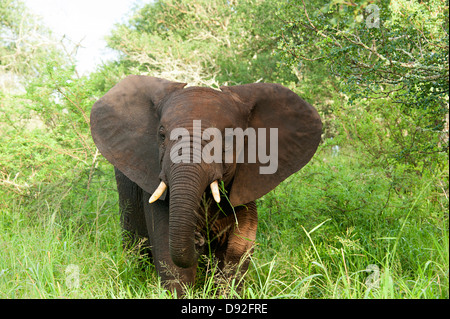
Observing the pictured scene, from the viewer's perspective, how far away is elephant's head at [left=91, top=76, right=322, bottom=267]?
4051 mm

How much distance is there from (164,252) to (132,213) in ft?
3.71

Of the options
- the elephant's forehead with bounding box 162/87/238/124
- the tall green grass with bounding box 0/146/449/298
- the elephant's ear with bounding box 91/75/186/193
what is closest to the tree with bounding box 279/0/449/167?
the tall green grass with bounding box 0/146/449/298

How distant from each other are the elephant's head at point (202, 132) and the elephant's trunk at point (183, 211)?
34 millimetres

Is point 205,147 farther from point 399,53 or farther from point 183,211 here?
point 399,53

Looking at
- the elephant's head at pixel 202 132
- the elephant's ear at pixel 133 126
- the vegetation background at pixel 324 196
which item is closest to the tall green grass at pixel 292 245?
the vegetation background at pixel 324 196

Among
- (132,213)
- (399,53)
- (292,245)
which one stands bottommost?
(292,245)

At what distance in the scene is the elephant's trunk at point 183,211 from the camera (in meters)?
3.76

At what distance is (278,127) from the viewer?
4.81 m

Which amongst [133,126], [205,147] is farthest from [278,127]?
[133,126]

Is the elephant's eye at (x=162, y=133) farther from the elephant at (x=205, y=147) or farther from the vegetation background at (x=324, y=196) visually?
the vegetation background at (x=324, y=196)

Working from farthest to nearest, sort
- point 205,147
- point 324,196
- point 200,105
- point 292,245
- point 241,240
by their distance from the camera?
1. point 324,196
2. point 292,245
3. point 241,240
4. point 200,105
5. point 205,147

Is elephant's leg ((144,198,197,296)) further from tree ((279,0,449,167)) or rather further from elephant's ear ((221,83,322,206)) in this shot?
tree ((279,0,449,167))

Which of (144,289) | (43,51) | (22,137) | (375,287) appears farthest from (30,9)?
(375,287)

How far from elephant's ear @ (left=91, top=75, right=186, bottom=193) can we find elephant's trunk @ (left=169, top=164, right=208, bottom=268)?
72 cm
